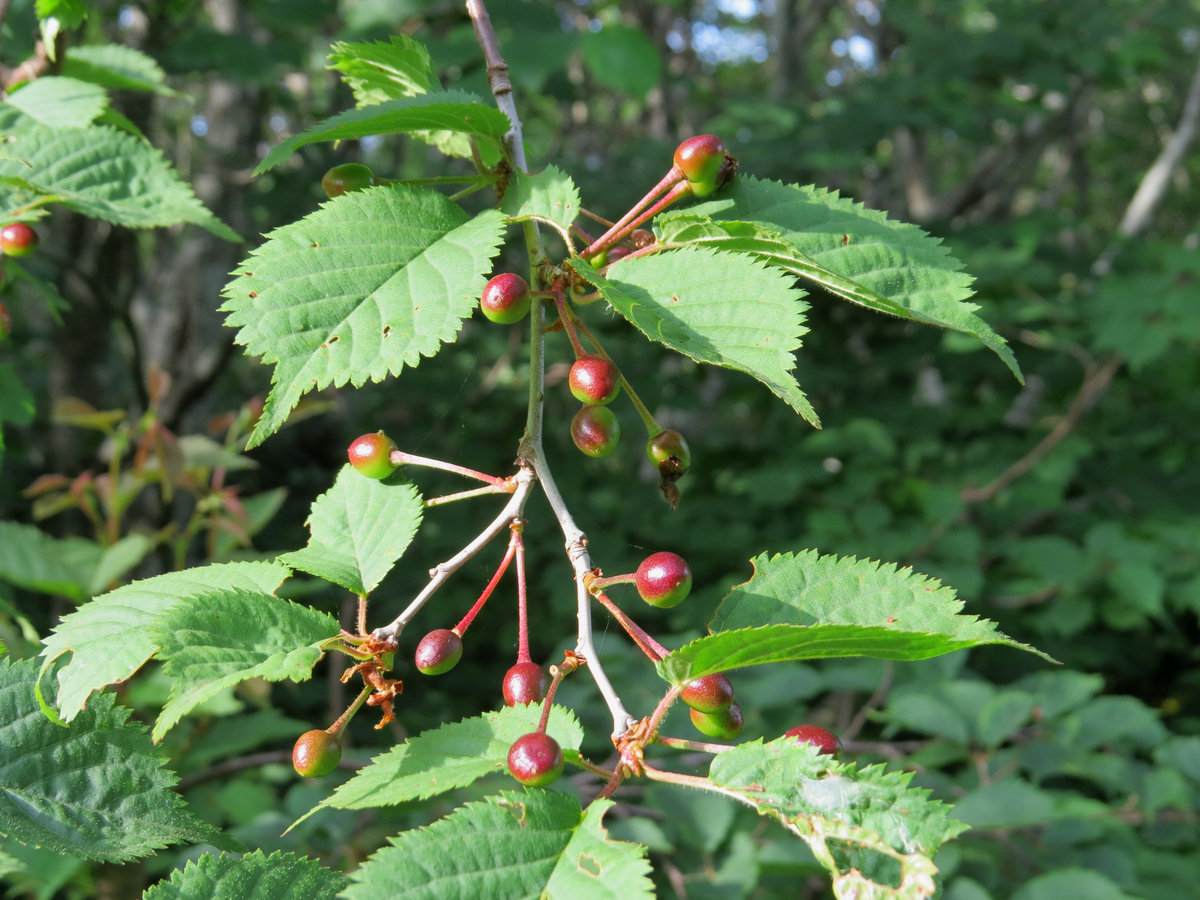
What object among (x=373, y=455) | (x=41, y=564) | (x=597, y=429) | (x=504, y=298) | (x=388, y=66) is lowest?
(x=41, y=564)

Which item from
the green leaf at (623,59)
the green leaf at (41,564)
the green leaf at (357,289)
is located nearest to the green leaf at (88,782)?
the green leaf at (357,289)

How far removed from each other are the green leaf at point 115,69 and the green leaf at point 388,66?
1.75ft

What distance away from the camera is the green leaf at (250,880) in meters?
0.75

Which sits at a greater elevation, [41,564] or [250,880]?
[250,880]

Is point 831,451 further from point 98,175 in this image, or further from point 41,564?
point 98,175

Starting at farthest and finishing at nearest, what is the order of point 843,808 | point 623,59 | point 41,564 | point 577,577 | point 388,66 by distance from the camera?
1. point 623,59
2. point 41,564
3. point 388,66
4. point 577,577
5. point 843,808

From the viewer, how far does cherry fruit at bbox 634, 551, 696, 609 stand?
0.79 meters

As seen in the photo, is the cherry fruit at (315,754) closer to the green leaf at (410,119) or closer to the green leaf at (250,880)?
the green leaf at (250,880)

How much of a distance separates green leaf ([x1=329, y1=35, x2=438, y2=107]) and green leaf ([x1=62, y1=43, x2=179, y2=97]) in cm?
53

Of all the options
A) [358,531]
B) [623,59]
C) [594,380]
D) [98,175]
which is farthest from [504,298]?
[623,59]

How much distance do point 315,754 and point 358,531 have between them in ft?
0.81

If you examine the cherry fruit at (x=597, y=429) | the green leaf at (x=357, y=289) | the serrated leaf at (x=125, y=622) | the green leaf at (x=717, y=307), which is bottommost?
the serrated leaf at (x=125, y=622)

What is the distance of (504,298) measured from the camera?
0.81 meters

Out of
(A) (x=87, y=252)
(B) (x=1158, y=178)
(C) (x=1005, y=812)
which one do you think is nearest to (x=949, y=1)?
(B) (x=1158, y=178)
